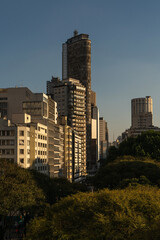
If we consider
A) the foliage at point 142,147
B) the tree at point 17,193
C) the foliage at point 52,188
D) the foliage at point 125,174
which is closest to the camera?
the tree at point 17,193

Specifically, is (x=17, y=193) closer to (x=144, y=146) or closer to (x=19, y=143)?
(x=19, y=143)

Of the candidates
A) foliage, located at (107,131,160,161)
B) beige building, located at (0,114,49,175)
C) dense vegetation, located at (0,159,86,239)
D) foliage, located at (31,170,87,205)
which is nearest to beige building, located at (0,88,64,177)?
beige building, located at (0,114,49,175)

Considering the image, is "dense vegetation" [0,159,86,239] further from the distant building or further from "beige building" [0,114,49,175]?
the distant building

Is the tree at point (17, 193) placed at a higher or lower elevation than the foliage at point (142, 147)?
lower

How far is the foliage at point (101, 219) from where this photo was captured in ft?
98.9

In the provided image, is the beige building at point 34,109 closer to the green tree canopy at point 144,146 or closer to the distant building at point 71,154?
the distant building at point 71,154

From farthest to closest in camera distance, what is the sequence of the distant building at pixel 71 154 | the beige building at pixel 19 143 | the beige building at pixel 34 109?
the distant building at pixel 71 154 < the beige building at pixel 34 109 < the beige building at pixel 19 143

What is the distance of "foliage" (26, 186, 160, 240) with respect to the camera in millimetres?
30156

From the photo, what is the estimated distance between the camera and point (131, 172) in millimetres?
69188

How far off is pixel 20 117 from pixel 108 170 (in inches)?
1829

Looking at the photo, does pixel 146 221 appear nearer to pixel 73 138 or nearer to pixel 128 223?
pixel 128 223

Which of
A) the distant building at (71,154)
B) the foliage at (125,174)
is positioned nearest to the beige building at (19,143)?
the foliage at (125,174)

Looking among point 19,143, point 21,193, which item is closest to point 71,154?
point 19,143

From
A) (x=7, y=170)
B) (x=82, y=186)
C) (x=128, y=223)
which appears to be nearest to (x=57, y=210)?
(x=128, y=223)
